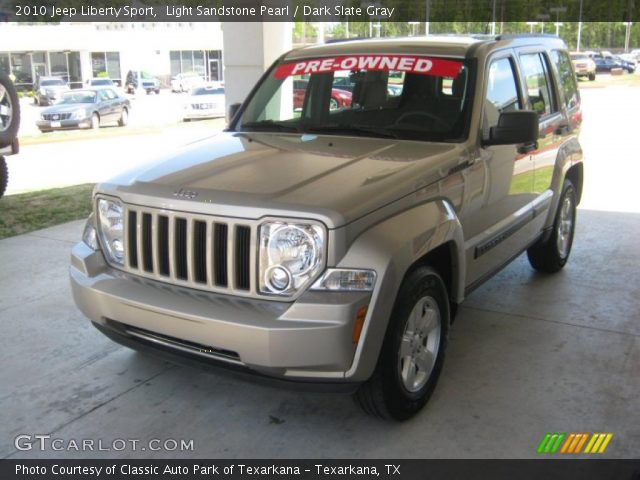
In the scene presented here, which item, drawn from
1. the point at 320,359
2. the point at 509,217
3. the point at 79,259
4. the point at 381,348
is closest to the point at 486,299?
the point at 509,217

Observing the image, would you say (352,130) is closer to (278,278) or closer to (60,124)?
(278,278)

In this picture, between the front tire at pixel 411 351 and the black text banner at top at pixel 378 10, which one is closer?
the front tire at pixel 411 351

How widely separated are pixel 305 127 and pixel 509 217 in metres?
1.49

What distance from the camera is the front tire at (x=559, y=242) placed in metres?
5.71

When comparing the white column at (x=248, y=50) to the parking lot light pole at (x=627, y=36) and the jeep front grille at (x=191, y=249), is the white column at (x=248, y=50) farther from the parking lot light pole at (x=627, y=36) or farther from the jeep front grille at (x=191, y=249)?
the parking lot light pole at (x=627, y=36)

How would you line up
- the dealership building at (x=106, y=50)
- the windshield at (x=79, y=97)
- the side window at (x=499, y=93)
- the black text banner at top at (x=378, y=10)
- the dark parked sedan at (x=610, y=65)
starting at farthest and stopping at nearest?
the dark parked sedan at (x=610, y=65) < the dealership building at (x=106, y=50) < the black text banner at top at (x=378, y=10) < the windshield at (x=79, y=97) < the side window at (x=499, y=93)

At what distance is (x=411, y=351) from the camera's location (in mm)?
3500

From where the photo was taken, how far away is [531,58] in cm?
512

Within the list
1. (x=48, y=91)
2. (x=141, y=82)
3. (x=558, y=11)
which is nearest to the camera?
(x=48, y=91)

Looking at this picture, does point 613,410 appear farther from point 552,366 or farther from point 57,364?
point 57,364

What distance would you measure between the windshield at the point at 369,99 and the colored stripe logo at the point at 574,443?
1.72 meters

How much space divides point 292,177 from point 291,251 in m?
0.50

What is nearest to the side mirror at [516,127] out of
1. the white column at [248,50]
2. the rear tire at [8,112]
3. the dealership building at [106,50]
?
the white column at [248,50]

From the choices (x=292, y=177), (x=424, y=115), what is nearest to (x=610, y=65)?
(x=424, y=115)
